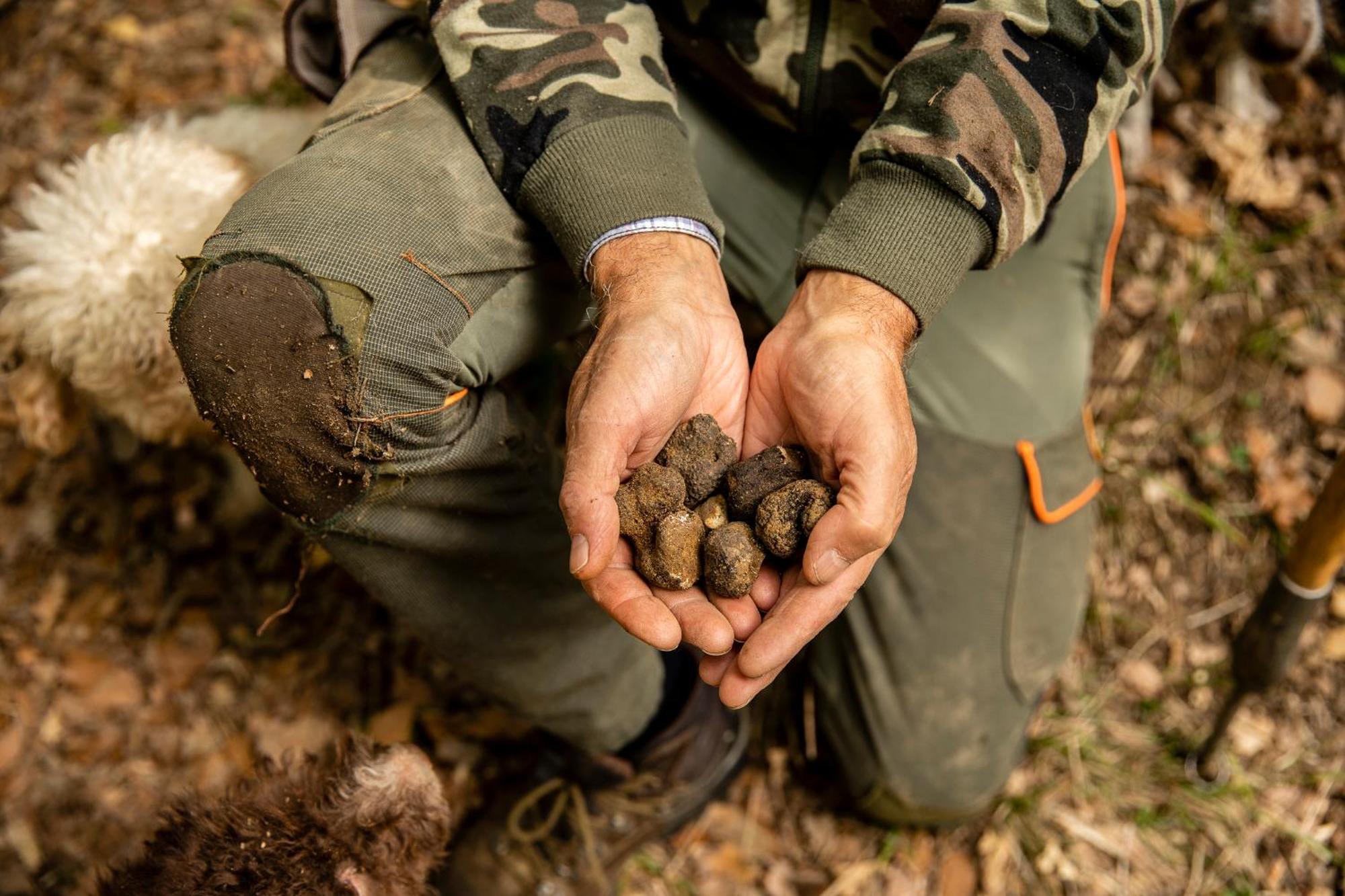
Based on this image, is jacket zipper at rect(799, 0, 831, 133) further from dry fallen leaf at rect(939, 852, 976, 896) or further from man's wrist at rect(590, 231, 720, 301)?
dry fallen leaf at rect(939, 852, 976, 896)

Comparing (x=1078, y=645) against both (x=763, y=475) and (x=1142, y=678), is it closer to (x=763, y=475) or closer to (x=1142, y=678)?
(x=1142, y=678)

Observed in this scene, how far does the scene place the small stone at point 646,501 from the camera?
5.23 feet

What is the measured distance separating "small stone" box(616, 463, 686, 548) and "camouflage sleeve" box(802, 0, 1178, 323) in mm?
471

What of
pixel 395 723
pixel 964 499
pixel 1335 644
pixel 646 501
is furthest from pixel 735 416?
pixel 1335 644

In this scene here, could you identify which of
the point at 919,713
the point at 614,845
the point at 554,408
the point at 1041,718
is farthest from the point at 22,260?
the point at 1041,718

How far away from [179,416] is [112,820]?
1.08 metres

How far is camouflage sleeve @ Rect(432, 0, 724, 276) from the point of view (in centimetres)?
172

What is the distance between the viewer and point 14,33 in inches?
131

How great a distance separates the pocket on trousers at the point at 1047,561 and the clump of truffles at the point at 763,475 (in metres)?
0.87

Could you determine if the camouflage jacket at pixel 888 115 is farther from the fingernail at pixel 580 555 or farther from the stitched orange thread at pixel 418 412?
the fingernail at pixel 580 555

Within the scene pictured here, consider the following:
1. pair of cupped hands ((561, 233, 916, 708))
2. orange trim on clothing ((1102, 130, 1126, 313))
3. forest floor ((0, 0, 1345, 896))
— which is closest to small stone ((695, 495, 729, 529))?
pair of cupped hands ((561, 233, 916, 708))

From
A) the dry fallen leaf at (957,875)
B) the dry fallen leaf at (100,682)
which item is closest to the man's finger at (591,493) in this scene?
the dry fallen leaf at (957,875)

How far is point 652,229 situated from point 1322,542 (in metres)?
1.50

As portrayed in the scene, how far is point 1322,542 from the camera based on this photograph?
1.96 m
